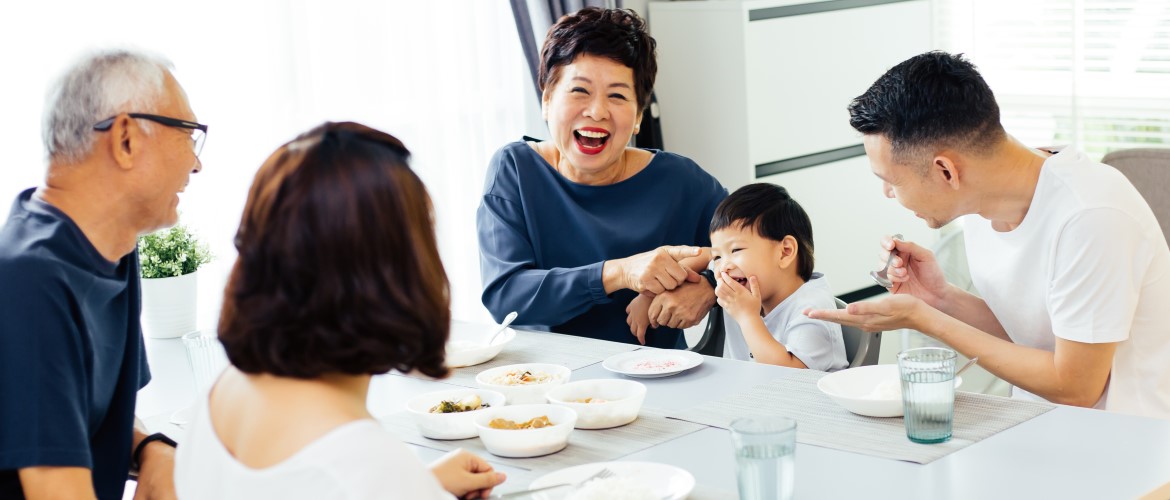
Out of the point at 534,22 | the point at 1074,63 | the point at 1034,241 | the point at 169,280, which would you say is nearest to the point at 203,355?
the point at 169,280

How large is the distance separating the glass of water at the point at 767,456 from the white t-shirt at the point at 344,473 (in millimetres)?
419

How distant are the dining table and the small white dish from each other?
212mm

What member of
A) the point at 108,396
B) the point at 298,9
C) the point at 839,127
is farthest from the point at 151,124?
the point at 839,127

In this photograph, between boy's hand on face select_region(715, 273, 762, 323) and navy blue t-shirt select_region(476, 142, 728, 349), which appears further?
navy blue t-shirt select_region(476, 142, 728, 349)

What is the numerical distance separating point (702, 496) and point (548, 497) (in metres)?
0.19

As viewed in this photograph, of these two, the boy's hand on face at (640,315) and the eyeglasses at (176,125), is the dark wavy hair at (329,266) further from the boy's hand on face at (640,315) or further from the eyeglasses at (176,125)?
the boy's hand on face at (640,315)

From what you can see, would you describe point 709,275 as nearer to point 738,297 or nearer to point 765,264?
point 765,264

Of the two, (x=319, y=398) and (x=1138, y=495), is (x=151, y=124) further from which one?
(x=1138, y=495)

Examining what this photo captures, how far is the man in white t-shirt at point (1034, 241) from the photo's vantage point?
1.89 meters

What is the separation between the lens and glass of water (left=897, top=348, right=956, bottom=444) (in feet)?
5.21

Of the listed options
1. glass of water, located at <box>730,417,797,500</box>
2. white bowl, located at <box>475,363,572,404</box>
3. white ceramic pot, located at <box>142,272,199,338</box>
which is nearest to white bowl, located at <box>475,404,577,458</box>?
white bowl, located at <box>475,363,572,404</box>

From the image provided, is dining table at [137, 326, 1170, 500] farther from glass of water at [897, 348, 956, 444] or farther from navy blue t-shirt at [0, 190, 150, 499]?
navy blue t-shirt at [0, 190, 150, 499]

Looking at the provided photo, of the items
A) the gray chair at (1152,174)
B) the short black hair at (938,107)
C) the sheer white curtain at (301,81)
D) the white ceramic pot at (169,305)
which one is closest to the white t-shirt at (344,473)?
the short black hair at (938,107)

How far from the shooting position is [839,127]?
166 inches
